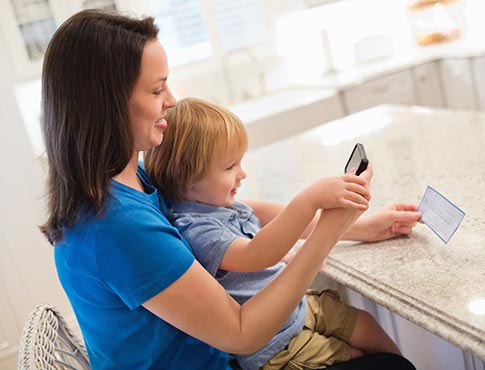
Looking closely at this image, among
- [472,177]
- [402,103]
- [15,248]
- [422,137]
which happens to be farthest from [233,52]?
[472,177]

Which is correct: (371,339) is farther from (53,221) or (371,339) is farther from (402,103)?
(402,103)

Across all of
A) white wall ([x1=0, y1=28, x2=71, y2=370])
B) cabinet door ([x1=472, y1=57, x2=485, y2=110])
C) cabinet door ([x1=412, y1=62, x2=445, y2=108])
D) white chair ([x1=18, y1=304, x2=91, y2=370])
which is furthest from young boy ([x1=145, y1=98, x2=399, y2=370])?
cabinet door ([x1=412, y1=62, x2=445, y2=108])

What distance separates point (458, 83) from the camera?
12.7 feet

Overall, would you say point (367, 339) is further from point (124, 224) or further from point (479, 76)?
point (479, 76)

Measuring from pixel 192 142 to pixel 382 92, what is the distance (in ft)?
9.65

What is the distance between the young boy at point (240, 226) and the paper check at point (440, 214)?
0.19m

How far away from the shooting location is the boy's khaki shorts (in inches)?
43.8

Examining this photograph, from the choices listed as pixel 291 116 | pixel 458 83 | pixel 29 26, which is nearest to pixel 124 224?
pixel 291 116

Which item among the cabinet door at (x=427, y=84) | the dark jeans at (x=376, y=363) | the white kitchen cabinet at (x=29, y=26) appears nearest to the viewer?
the dark jeans at (x=376, y=363)

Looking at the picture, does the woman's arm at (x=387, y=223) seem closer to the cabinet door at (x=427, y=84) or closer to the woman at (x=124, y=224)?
the woman at (x=124, y=224)

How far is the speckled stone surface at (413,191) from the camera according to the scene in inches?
38.2

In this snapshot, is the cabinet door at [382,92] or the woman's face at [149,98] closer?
the woman's face at [149,98]

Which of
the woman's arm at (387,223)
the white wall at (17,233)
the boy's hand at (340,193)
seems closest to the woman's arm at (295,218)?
the boy's hand at (340,193)

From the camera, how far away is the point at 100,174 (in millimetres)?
955
